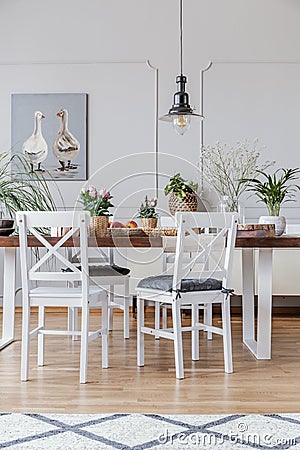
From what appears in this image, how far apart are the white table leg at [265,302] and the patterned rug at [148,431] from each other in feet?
3.78

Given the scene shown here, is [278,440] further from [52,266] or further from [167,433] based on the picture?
[52,266]

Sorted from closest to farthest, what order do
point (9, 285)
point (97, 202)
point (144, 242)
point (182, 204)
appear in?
point (144, 242)
point (97, 202)
point (9, 285)
point (182, 204)

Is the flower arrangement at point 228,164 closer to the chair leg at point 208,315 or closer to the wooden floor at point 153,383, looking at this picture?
the chair leg at point 208,315

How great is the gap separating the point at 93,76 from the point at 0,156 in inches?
42.2

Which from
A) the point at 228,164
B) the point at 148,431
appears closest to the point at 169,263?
the point at 228,164

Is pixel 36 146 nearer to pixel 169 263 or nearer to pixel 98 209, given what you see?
pixel 169 263

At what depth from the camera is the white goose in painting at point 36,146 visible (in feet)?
19.4

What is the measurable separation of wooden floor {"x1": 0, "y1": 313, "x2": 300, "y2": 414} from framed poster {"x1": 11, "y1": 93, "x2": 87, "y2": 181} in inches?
81.1

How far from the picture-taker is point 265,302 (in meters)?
3.75

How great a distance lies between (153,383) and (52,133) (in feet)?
10.7

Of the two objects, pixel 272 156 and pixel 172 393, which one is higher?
pixel 272 156

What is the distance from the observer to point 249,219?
5.84 m

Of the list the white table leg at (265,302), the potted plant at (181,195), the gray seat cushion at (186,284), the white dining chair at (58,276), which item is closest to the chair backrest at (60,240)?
the white dining chair at (58,276)

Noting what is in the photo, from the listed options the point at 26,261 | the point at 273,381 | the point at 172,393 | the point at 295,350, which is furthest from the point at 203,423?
the point at 295,350
